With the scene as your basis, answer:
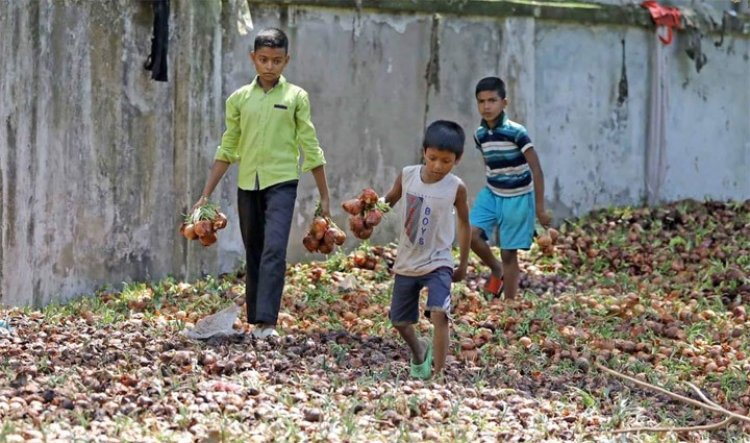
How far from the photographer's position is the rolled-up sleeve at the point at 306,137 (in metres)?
8.41

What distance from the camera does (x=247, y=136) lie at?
845 centimetres

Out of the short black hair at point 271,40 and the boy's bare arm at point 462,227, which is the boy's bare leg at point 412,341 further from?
the short black hair at point 271,40

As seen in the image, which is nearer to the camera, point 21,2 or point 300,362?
point 300,362

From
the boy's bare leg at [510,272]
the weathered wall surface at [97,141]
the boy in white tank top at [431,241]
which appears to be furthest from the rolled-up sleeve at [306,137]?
the weathered wall surface at [97,141]

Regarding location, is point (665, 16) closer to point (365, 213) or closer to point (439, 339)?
point (365, 213)

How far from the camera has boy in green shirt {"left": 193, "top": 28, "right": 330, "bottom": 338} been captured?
8336 mm

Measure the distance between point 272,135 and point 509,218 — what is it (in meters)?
2.31

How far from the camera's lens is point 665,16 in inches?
535

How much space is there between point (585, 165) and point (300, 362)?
20.9 ft

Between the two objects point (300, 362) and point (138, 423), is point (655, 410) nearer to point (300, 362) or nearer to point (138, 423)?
point (300, 362)

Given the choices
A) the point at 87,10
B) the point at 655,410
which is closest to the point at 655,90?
the point at 87,10

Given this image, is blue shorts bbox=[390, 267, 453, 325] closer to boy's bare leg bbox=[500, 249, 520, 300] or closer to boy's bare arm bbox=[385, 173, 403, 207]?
boy's bare arm bbox=[385, 173, 403, 207]

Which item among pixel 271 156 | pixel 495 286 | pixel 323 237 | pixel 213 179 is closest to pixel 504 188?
pixel 495 286

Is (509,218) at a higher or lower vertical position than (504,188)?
lower
